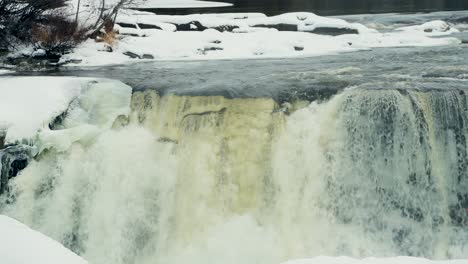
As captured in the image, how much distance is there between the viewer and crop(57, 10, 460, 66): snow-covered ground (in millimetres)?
13883

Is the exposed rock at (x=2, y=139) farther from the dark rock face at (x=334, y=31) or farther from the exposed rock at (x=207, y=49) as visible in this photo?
the dark rock face at (x=334, y=31)

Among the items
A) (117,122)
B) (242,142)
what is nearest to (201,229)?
(242,142)

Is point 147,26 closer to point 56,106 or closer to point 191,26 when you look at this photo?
point 191,26

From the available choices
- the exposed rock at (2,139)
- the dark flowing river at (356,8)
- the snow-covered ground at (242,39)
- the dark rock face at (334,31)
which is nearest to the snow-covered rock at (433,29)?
the snow-covered ground at (242,39)

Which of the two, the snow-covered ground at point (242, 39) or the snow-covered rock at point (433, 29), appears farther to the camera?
the snow-covered rock at point (433, 29)

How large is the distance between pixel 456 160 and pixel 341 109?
1.72m

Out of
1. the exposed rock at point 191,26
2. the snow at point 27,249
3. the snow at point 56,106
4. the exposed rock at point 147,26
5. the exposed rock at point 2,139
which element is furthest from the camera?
the exposed rock at point 191,26

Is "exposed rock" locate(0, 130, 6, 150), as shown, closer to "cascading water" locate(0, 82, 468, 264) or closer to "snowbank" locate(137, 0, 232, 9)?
"cascading water" locate(0, 82, 468, 264)

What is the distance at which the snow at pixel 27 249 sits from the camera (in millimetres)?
3404

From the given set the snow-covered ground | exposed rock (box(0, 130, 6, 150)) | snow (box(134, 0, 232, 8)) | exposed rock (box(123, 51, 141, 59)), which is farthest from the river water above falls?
snow (box(134, 0, 232, 8))

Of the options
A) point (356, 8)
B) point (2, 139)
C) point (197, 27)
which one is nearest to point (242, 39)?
point (197, 27)

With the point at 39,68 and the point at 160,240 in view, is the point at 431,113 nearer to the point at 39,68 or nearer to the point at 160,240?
the point at 160,240

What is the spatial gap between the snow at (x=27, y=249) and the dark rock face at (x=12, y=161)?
408 cm

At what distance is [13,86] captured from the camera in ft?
31.0
